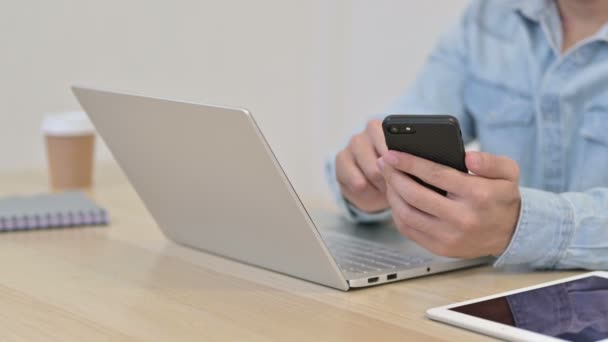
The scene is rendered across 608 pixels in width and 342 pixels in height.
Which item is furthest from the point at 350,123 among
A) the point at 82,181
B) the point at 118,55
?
the point at 82,181

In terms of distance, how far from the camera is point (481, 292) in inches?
37.5

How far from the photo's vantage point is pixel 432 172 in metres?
0.94

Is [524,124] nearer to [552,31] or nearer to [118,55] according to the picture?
[552,31]

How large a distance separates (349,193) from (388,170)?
27cm

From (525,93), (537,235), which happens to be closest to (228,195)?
(537,235)

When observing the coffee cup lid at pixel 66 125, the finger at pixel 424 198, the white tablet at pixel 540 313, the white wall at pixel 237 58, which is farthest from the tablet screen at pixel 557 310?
the white wall at pixel 237 58

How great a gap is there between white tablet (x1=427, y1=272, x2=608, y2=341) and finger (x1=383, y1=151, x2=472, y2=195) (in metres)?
0.12

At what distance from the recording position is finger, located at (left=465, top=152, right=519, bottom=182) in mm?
940

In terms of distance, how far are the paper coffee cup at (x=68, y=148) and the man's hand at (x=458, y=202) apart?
81 cm

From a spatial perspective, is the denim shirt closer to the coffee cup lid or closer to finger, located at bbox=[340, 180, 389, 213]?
finger, located at bbox=[340, 180, 389, 213]

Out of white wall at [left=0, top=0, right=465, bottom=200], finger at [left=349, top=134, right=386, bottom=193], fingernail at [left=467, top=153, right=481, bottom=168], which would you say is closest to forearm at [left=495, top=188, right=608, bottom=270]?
fingernail at [left=467, top=153, right=481, bottom=168]

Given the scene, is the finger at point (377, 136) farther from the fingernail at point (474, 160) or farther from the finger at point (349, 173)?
the fingernail at point (474, 160)

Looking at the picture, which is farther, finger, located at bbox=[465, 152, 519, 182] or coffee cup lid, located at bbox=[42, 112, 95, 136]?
coffee cup lid, located at bbox=[42, 112, 95, 136]

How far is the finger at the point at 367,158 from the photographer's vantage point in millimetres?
1160
